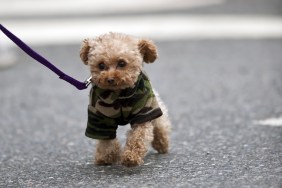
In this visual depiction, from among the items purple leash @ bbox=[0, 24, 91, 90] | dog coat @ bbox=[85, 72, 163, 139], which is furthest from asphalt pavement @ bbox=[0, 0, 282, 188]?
purple leash @ bbox=[0, 24, 91, 90]

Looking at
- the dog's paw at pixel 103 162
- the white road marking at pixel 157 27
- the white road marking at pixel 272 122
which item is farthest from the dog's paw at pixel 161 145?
the white road marking at pixel 157 27

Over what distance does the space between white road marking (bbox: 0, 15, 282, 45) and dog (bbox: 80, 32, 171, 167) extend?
292 inches

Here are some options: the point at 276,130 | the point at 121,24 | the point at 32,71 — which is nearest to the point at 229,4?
the point at 121,24

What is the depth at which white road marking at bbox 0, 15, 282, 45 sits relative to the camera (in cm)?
1394

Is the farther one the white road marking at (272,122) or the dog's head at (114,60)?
the white road marking at (272,122)

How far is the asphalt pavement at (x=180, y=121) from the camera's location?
527cm

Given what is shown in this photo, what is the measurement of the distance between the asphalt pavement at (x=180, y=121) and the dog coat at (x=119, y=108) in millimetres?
320

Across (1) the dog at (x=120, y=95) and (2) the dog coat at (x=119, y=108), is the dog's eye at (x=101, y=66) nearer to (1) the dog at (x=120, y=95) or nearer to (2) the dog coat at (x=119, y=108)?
(1) the dog at (x=120, y=95)

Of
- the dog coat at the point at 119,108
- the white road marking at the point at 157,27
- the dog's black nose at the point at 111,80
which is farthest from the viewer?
the white road marking at the point at 157,27

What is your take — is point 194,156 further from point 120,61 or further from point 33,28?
point 33,28

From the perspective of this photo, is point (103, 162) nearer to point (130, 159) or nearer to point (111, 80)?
point (130, 159)

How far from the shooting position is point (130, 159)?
5.23 meters

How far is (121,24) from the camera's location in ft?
53.6

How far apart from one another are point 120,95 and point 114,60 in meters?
0.28
